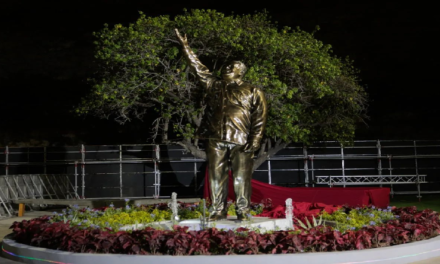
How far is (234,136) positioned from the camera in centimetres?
707

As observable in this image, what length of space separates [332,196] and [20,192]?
879 cm

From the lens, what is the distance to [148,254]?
563cm

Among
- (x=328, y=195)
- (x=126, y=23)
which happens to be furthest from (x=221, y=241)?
(x=126, y=23)

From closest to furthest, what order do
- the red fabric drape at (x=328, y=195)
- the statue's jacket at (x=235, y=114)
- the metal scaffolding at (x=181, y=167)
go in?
the statue's jacket at (x=235, y=114) < the red fabric drape at (x=328, y=195) < the metal scaffolding at (x=181, y=167)

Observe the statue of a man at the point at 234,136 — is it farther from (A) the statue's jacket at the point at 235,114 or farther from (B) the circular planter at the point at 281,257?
(B) the circular planter at the point at 281,257

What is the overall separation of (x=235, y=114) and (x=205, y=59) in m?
8.90

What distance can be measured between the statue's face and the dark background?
1449 centimetres

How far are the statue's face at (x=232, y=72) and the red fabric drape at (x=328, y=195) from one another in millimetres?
4071

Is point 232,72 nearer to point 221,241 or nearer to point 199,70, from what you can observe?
point 199,70

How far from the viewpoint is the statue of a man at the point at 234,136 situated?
713 centimetres

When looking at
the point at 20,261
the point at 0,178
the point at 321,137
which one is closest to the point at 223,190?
the point at 20,261

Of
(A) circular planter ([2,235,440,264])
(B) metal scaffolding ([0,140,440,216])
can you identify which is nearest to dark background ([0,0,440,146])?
(B) metal scaffolding ([0,140,440,216])

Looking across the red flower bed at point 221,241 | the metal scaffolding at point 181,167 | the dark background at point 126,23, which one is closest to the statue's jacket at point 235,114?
the red flower bed at point 221,241

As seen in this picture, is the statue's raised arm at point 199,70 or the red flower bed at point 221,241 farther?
the statue's raised arm at point 199,70
